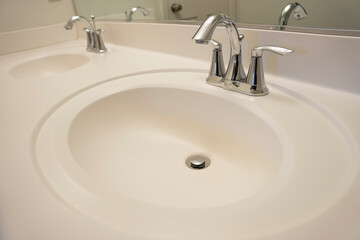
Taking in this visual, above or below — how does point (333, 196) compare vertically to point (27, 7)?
below

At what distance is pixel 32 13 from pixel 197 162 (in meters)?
1.19

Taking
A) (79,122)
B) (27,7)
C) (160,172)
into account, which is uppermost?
(27,7)

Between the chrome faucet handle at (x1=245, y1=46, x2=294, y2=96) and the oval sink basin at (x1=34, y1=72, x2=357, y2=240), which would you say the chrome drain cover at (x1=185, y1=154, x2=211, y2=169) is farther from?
the chrome faucet handle at (x1=245, y1=46, x2=294, y2=96)

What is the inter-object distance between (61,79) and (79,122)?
273mm

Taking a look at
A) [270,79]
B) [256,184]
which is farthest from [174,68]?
[256,184]

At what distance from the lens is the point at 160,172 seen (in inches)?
25.5

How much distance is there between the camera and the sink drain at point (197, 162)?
670 millimetres

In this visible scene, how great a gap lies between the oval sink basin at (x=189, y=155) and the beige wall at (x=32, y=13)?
2.75 feet

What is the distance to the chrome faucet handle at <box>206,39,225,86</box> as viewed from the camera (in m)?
0.67

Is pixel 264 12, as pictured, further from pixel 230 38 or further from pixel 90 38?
pixel 90 38

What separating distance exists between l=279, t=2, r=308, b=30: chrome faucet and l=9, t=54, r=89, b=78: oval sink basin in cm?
79

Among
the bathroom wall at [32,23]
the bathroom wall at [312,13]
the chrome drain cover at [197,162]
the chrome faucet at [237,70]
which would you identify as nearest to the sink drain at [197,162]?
the chrome drain cover at [197,162]

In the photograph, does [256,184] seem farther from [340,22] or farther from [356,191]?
[340,22]

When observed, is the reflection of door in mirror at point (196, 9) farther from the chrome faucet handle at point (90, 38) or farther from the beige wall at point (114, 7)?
the chrome faucet handle at point (90, 38)
